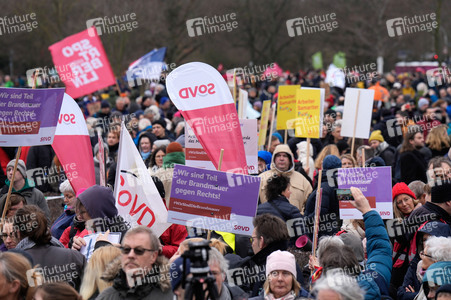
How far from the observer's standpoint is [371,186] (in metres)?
7.54

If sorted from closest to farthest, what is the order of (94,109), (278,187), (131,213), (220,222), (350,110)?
(220,222)
(131,213)
(278,187)
(350,110)
(94,109)

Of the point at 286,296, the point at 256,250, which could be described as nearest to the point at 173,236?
the point at 256,250

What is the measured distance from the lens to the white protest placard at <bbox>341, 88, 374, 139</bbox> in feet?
40.9

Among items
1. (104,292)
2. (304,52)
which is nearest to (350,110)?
(104,292)

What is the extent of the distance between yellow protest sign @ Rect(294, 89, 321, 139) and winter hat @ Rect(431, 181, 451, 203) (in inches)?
205

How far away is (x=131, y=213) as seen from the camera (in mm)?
7609

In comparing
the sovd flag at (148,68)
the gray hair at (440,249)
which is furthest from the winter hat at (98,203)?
the sovd flag at (148,68)

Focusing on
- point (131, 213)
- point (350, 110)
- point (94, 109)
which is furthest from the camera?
point (94, 109)

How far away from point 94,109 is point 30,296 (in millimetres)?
16126

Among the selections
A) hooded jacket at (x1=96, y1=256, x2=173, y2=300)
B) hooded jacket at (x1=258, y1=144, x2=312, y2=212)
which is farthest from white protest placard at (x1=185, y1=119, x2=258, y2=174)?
hooded jacket at (x1=96, y1=256, x2=173, y2=300)

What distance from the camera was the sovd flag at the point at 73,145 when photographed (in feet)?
30.0

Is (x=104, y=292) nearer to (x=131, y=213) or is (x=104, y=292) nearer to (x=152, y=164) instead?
(x=131, y=213)

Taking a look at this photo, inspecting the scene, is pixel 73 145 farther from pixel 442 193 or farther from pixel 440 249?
pixel 440 249

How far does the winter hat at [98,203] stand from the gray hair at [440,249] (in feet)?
8.41
